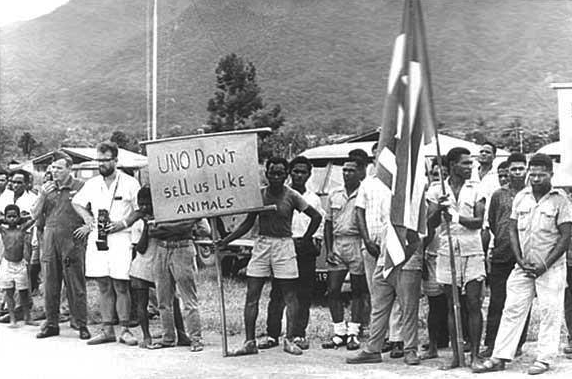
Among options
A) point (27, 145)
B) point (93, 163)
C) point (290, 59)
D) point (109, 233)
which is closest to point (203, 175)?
point (109, 233)

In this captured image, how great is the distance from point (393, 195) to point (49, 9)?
114963 millimetres

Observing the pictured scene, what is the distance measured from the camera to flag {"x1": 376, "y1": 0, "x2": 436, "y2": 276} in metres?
6.50

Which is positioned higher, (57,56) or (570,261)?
(57,56)

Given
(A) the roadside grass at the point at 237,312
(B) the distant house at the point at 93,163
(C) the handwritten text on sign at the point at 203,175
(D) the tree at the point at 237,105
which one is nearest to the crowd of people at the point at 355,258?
(C) the handwritten text on sign at the point at 203,175

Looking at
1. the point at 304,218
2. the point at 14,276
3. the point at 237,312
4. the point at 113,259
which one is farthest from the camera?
the point at 237,312

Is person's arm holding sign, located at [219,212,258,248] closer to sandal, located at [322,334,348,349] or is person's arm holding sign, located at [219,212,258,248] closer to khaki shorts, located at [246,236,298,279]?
khaki shorts, located at [246,236,298,279]

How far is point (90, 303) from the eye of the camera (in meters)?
10.8

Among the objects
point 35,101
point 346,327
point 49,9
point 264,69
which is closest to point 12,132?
point 35,101

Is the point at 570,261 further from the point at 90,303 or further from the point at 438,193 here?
the point at 90,303

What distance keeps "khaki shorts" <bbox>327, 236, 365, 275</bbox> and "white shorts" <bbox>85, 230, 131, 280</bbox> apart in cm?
211

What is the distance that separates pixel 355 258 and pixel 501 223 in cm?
142

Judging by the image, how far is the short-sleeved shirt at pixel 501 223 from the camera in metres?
7.22

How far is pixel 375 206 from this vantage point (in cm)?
747

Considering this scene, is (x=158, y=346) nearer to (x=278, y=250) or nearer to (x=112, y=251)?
(x=112, y=251)
